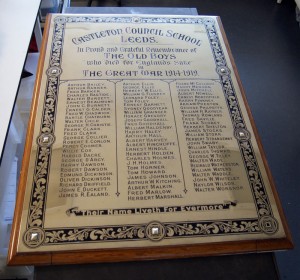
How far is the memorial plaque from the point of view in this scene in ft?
2.52

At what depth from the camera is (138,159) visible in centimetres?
90

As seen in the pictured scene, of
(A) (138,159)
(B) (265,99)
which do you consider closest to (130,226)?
(A) (138,159)

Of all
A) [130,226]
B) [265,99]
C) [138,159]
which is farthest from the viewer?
[265,99]

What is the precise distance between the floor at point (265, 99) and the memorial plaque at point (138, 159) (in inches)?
1.8

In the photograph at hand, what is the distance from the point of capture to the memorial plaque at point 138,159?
77cm

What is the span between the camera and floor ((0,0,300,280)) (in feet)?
2.53

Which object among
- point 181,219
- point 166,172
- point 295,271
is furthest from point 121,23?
point 295,271

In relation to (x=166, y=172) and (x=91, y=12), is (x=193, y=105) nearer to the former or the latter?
(x=166, y=172)

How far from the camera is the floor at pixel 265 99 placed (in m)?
0.77

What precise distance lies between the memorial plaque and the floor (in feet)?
0.15

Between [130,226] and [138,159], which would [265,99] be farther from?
[130,226]

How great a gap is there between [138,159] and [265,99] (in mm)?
1261

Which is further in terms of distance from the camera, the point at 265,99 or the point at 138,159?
the point at 265,99

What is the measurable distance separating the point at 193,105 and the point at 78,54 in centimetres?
48
